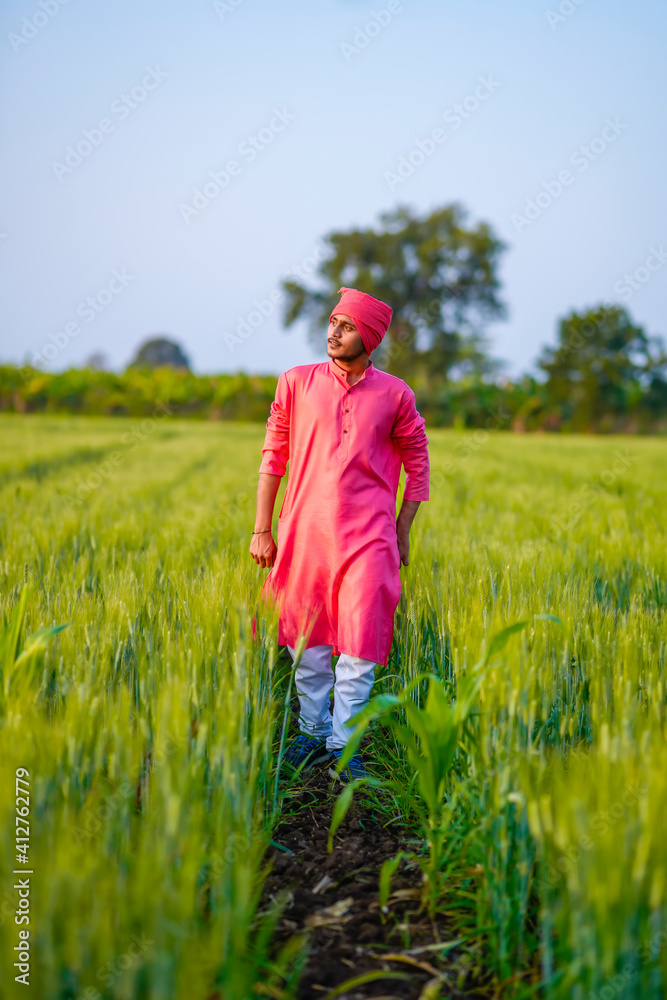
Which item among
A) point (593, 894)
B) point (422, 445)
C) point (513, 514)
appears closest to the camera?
point (593, 894)

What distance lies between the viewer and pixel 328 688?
2100mm

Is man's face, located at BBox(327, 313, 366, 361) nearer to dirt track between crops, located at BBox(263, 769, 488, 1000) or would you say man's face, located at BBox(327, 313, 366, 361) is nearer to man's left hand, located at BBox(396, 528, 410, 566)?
man's left hand, located at BBox(396, 528, 410, 566)

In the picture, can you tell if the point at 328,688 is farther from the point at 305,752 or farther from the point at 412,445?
the point at 412,445

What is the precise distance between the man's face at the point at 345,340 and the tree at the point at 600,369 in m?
27.1

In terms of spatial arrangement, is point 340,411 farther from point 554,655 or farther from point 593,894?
point 593,894

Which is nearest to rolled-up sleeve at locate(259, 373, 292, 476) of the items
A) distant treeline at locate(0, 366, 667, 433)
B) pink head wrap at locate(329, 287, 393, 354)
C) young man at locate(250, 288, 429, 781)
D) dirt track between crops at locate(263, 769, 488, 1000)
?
young man at locate(250, 288, 429, 781)

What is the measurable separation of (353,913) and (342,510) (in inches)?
37.5

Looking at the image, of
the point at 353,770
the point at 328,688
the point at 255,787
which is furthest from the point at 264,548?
the point at 255,787

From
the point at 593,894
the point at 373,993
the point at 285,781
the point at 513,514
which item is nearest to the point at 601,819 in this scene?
the point at 593,894

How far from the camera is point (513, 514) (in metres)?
4.66

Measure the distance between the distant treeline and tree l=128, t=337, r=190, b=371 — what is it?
30720mm

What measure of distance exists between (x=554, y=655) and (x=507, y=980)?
2.31ft

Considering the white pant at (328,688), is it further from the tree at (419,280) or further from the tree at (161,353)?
the tree at (161,353)

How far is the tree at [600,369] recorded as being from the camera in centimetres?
2806
